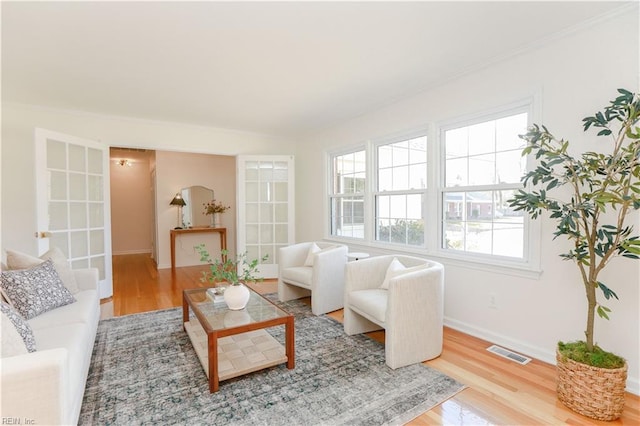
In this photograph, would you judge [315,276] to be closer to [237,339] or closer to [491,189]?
[237,339]

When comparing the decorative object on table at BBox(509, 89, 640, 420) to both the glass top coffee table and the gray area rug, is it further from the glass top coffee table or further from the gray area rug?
the glass top coffee table

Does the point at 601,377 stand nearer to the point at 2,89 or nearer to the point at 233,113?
the point at 233,113

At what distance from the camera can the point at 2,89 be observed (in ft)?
10.7

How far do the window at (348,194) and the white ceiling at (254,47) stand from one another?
3.24 feet

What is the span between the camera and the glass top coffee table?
206cm

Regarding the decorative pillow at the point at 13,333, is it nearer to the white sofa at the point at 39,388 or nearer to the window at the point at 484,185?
the white sofa at the point at 39,388

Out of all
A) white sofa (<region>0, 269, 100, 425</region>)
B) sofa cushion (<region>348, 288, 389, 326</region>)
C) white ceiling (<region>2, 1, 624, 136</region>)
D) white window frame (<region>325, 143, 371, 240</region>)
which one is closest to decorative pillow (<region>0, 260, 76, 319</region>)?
white sofa (<region>0, 269, 100, 425</region>)

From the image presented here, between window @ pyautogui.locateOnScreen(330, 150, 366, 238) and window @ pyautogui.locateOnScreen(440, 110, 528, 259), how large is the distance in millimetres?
1342

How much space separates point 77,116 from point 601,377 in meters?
5.69

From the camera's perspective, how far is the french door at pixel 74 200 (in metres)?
3.36

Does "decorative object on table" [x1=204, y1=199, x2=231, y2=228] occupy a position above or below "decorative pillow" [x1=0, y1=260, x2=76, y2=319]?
above

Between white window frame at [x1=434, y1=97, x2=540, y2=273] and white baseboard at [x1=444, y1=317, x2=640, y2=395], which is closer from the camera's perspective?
white baseboard at [x1=444, y1=317, x2=640, y2=395]

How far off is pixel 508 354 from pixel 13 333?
3.20 m

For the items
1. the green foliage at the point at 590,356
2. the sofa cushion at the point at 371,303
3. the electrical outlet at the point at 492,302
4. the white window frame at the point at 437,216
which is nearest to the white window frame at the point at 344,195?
the white window frame at the point at 437,216
